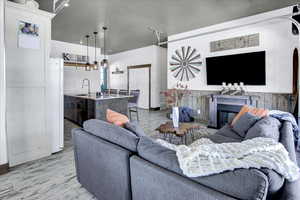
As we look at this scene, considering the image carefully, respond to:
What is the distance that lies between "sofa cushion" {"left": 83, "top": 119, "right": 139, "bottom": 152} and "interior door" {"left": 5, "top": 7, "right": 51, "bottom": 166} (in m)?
1.44

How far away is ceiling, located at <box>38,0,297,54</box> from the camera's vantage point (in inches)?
149

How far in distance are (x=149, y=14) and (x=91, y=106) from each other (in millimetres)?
2814

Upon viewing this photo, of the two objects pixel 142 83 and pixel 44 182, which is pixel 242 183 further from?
pixel 142 83

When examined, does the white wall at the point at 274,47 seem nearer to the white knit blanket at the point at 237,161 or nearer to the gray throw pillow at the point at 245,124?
the gray throw pillow at the point at 245,124

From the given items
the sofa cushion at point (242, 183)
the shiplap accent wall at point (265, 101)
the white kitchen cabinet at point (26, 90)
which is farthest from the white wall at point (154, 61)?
the sofa cushion at point (242, 183)

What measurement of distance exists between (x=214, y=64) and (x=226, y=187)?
481cm

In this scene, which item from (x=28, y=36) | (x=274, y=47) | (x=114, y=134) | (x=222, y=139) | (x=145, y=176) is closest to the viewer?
(x=145, y=176)

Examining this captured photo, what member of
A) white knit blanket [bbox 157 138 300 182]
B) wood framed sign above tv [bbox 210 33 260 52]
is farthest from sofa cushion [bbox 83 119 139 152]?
wood framed sign above tv [bbox 210 33 260 52]

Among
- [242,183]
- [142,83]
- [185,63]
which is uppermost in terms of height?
[185,63]

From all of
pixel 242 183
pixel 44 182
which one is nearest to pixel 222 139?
pixel 242 183

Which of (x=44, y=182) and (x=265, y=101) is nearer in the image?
(x=44, y=182)

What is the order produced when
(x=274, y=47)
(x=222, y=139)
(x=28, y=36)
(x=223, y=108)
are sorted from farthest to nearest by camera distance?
1. (x=223, y=108)
2. (x=274, y=47)
3. (x=28, y=36)
4. (x=222, y=139)

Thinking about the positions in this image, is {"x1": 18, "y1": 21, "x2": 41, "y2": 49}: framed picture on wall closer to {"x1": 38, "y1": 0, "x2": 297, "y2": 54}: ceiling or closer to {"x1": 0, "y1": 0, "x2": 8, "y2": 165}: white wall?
{"x1": 0, "y1": 0, "x2": 8, "y2": 165}: white wall

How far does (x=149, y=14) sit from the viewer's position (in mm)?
4367
